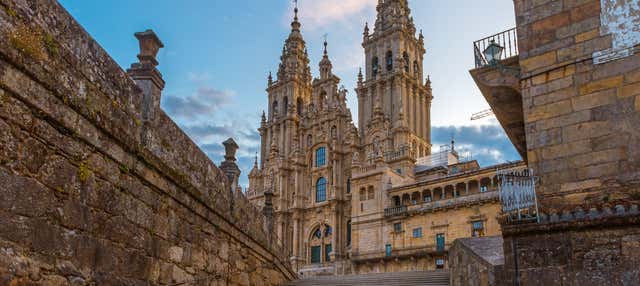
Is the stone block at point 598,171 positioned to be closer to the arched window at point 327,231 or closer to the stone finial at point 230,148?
the stone finial at point 230,148

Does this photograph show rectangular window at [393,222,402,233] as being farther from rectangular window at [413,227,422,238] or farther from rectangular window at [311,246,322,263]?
rectangular window at [311,246,322,263]

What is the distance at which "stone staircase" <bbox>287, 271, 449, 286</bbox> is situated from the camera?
1418 centimetres

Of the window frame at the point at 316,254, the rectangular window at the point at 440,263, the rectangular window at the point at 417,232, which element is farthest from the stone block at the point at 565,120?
the window frame at the point at 316,254

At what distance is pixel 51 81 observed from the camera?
206 inches

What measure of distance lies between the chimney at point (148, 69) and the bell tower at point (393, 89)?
38.6 m

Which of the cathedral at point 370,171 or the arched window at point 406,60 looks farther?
the arched window at point 406,60

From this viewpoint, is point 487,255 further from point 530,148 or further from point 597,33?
point 597,33

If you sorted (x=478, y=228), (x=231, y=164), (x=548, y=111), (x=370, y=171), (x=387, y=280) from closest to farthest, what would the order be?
1. (x=548, y=111)
2. (x=231, y=164)
3. (x=387, y=280)
4. (x=478, y=228)
5. (x=370, y=171)

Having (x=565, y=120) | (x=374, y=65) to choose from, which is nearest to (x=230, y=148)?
(x=565, y=120)

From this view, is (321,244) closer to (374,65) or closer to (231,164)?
(374,65)

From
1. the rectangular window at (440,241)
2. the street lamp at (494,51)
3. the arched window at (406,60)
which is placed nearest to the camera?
the street lamp at (494,51)

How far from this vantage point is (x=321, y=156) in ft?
173

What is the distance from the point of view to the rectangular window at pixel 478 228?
35.2m

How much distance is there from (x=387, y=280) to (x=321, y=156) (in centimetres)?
3788
